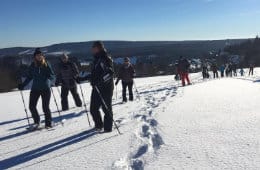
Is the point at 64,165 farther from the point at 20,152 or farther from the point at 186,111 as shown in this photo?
the point at 186,111

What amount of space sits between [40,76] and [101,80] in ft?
5.86

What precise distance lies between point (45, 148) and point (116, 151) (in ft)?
5.02

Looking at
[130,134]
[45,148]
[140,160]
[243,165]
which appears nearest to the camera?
[243,165]

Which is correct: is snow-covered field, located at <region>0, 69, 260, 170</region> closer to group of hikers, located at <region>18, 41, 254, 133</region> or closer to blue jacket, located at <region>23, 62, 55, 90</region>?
group of hikers, located at <region>18, 41, 254, 133</region>

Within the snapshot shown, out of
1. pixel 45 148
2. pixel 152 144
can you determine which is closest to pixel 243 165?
pixel 152 144

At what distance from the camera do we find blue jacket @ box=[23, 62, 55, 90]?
331 inches

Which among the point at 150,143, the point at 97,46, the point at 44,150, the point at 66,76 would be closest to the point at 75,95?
the point at 66,76

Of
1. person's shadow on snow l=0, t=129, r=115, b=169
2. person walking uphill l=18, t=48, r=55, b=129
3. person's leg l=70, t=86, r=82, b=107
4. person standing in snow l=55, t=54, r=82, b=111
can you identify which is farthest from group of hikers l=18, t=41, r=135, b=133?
person's leg l=70, t=86, r=82, b=107

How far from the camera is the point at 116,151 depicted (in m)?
5.91

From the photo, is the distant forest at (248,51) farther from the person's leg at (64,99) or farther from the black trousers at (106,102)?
the black trousers at (106,102)

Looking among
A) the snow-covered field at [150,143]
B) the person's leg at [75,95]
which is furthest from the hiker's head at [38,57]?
the person's leg at [75,95]

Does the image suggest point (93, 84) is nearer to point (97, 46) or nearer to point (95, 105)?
point (95, 105)

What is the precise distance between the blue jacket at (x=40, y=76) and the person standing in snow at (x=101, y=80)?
1.17m

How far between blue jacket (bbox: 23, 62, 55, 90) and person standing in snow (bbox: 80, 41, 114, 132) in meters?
1.17
